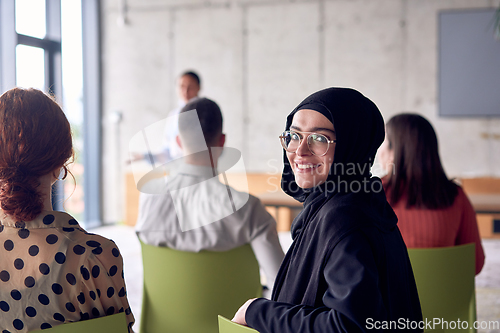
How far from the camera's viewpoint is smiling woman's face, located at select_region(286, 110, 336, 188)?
107cm

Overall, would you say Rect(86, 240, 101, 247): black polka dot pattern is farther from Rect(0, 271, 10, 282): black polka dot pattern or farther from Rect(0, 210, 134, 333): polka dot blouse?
Rect(0, 271, 10, 282): black polka dot pattern

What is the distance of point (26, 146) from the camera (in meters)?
1.01

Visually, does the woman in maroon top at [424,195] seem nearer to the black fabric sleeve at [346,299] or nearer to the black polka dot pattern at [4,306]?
the black fabric sleeve at [346,299]

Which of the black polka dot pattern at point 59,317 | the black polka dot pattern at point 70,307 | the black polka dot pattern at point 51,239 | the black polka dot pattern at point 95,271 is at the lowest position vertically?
the black polka dot pattern at point 59,317

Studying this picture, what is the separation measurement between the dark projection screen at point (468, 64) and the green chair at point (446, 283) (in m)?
3.98

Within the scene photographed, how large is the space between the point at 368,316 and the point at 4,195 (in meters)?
0.82

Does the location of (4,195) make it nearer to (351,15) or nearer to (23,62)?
(23,62)

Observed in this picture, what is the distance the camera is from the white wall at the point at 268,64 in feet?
17.1

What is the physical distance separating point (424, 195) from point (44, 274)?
4.63 ft

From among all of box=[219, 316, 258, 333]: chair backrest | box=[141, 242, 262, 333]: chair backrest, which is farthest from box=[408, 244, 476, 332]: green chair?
box=[219, 316, 258, 333]: chair backrest

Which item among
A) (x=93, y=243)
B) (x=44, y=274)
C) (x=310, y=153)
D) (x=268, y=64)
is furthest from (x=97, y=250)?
(x=268, y=64)

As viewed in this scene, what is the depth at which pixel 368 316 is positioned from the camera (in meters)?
0.83

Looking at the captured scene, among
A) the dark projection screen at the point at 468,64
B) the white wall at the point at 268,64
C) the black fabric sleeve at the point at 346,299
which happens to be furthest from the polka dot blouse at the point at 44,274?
the dark projection screen at the point at 468,64

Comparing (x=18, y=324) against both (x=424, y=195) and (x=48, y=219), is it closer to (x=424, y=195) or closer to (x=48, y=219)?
(x=48, y=219)
